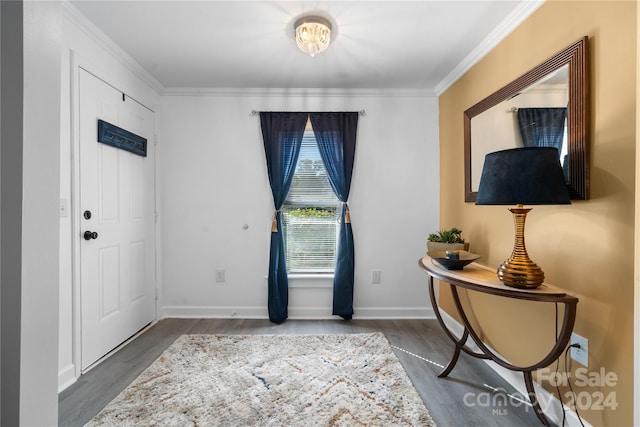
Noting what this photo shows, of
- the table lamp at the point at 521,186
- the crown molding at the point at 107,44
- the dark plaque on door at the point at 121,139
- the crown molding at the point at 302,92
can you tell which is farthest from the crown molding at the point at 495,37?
the dark plaque on door at the point at 121,139

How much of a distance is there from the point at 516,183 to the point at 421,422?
4.34ft

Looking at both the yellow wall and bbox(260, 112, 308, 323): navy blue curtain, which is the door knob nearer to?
bbox(260, 112, 308, 323): navy blue curtain

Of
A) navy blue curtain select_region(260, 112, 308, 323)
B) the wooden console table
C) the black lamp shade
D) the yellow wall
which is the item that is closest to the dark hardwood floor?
the wooden console table

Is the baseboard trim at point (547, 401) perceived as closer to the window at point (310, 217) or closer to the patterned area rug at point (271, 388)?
the patterned area rug at point (271, 388)

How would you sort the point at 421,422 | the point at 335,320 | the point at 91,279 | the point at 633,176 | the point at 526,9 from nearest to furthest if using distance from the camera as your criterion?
the point at 633,176, the point at 421,422, the point at 526,9, the point at 91,279, the point at 335,320

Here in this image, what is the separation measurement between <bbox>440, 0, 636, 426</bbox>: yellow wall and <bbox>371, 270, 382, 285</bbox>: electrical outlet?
126 cm

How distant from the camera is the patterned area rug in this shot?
1.56 m

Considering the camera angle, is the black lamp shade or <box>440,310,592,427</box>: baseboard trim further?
<box>440,310,592,427</box>: baseboard trim

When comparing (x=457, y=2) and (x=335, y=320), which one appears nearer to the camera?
(x=457, y=2)

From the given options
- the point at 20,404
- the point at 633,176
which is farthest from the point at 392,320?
the point at 20,404

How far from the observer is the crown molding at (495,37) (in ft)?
5.70

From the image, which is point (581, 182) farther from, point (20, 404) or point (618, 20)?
point (20, 404)

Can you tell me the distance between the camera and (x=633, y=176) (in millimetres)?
1188

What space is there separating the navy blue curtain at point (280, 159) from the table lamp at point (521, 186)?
1.92 m
